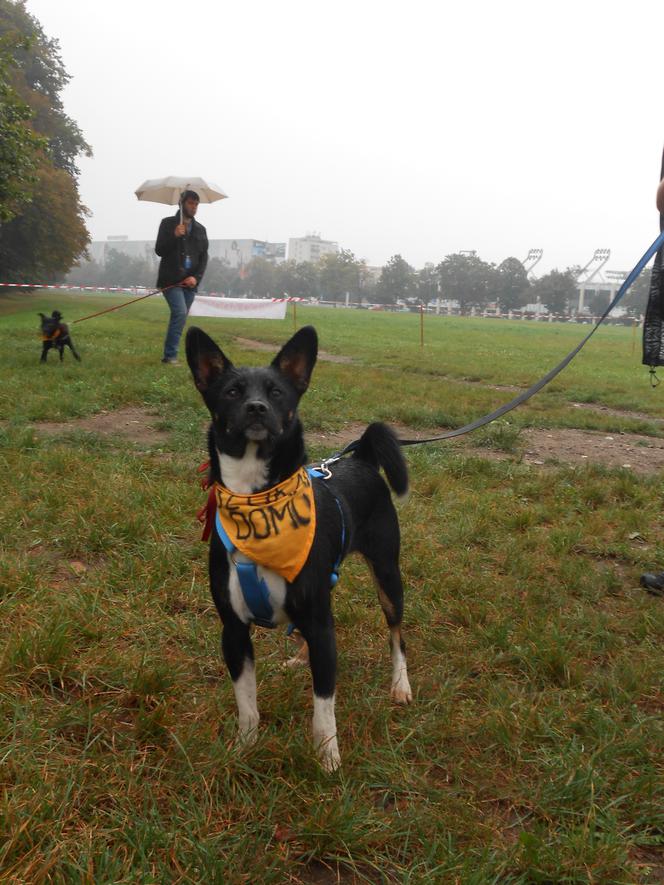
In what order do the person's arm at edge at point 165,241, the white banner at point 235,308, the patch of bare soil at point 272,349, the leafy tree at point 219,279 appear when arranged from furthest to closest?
the leafy tree at point 219,279 < the white banner at point 235,308 < the patch of bare soil at point 272,349 < the person's arm at edge at point 165,241

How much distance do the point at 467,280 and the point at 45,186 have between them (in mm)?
84734

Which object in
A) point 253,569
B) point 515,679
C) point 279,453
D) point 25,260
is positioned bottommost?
point 515,679

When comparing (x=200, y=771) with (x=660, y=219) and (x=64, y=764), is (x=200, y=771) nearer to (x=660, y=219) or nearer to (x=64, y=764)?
(x=64, y=764)

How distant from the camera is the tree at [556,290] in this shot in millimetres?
100250

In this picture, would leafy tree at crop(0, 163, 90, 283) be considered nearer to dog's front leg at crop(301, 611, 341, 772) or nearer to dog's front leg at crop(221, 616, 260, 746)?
dog's front leg at crop(221, 616, 260, 746)

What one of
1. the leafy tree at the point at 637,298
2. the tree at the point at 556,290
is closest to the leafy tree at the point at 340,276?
the tree at the point at 556,290

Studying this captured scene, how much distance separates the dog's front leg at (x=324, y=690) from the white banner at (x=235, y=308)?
12913 mm

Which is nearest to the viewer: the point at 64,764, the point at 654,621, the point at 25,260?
the point at 64,764

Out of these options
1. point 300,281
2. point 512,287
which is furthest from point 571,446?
point 300,281

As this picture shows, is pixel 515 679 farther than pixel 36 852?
Yes

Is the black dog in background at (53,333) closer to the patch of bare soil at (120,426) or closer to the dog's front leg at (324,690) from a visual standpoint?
the patch of bare soil at (120,426)

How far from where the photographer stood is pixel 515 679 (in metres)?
2.77

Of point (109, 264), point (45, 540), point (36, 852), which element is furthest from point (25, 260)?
point (109, 264)

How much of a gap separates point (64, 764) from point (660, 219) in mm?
3787
